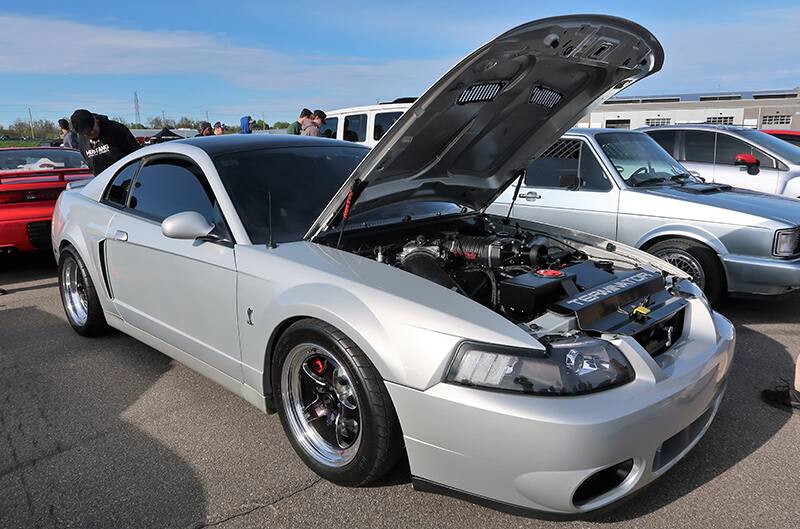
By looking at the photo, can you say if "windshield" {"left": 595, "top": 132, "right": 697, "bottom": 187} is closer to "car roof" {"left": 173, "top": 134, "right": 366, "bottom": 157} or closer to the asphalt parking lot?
the asphalt parking lot

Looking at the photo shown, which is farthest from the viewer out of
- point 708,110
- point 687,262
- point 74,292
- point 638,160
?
point 708,110

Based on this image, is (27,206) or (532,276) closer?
(532,276)

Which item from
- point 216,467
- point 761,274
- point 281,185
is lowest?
point 216,467

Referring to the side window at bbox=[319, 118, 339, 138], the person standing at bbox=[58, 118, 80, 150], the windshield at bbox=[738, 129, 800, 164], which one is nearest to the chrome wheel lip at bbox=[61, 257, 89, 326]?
the side window at bbox=[319, 118, 339, 138]

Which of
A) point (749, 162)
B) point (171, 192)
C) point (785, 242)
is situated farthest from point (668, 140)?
point (171, 192)

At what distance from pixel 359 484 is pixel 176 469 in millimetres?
917

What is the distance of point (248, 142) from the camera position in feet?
11.9

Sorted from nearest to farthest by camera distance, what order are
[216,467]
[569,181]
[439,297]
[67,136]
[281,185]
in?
[439,297]
[216,467]
[281,185]
[569,181]
[67,136]

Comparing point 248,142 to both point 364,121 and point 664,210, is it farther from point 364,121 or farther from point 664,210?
point 364,121

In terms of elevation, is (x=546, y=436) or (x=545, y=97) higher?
(x=545, y=97)

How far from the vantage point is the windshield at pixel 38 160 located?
7866mm

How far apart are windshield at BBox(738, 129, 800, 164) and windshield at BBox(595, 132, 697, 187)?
2.74 metres

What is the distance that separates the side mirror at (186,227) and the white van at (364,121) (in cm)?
647

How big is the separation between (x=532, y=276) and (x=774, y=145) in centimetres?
700
